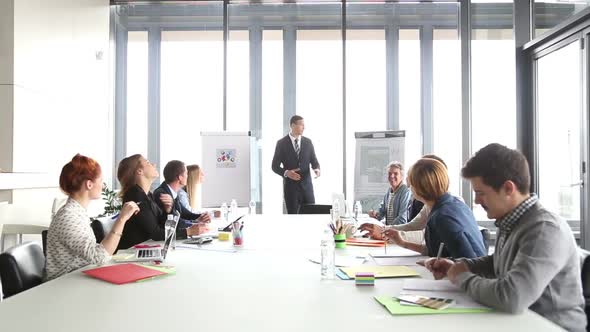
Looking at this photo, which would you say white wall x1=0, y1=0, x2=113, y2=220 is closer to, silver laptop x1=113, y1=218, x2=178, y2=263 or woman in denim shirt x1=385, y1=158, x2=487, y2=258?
silver laptop x1=113, y1=218, x2=178, y2=263

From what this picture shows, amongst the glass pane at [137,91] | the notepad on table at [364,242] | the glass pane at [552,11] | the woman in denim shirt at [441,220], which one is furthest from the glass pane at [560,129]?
the glass pane at [137,91]

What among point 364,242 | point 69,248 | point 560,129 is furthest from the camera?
point 560,129

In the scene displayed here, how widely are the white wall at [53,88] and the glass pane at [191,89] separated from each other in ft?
3.09

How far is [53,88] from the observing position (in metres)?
6.40

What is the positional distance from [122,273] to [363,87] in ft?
20.3

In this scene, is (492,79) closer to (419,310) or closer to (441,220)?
(441,220)

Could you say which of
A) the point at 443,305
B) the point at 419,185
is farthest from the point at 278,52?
the point at 443,305

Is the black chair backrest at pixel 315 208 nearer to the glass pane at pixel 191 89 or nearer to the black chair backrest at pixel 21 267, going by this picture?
the glass pane at pixel 191 89

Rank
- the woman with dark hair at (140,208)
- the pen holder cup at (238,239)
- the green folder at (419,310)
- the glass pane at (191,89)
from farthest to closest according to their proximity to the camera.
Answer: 1. the glass pane at (191,89)
2. the woman with dark hair at (140,208)
3. the pen holder cup at (238,239)
4. the green folder at (419,310)

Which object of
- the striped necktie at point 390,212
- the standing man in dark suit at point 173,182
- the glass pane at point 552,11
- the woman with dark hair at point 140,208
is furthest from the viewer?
the glass pane at point 552,11

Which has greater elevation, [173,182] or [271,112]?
[271,112]

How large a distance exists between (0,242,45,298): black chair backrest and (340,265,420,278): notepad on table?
1298mm

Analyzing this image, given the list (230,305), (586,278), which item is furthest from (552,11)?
(230,305)

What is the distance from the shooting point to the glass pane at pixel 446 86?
25.4 feet
